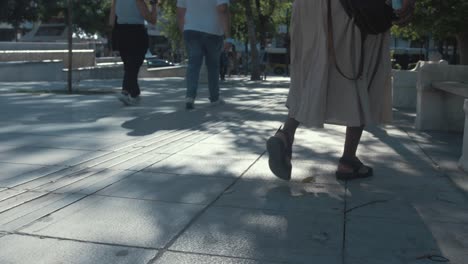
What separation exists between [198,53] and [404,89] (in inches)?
154

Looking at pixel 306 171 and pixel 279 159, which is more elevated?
pixel 279 159

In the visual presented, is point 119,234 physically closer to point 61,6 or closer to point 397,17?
point 397,17

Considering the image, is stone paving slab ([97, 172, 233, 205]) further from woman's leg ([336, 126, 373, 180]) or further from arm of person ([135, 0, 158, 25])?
arm of person ([135, 0, 158, 25])

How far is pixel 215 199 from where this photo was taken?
3809 millimetres

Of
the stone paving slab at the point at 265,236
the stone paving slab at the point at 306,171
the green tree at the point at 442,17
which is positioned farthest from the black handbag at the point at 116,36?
the stone paving slab at the point at 265,236

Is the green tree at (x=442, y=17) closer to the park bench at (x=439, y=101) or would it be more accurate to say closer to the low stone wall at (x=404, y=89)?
the park bench at (x=439, y=101)

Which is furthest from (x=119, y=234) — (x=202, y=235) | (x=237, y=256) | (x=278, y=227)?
(x=278, y=227)

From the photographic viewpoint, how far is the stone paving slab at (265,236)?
290 centimetres

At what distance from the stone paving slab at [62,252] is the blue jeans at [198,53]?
18.1ft

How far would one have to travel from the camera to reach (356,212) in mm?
3611

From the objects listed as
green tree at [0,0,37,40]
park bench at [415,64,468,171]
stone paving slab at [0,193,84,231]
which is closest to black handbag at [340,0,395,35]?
stone paving slab at [0,193,84,231]

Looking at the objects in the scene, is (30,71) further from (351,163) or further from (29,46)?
(351,163)

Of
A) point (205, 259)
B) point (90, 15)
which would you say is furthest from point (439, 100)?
point (90, 15)

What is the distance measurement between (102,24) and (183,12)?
4772 cm
